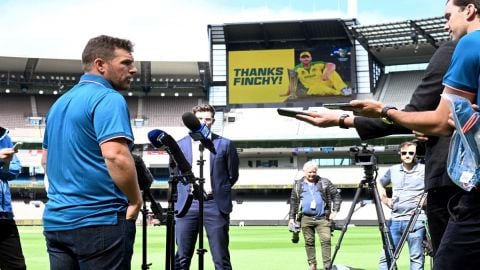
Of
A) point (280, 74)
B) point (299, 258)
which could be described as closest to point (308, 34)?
point (280, 74)

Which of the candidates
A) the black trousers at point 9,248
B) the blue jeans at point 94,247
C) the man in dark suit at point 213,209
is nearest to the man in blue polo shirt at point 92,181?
the blue jeans at point 94,247

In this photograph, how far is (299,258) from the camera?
1393 centimetres

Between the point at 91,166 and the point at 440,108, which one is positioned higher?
the point at 440,108

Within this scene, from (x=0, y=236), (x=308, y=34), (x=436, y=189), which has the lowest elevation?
(x=0, y=236)

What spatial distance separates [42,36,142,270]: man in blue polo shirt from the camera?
3219 millimetres

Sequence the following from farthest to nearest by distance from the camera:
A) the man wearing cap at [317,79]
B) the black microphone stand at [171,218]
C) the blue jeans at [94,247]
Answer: the man wearing cap at [317,79]
the black microphone stand at [171,218]
the blue jeans at [94,247]

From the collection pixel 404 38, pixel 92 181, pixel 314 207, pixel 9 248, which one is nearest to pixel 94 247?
pixel 92 181

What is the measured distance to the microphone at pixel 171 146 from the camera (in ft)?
16.4

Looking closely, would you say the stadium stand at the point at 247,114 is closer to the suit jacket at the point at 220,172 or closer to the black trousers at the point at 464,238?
the suit jacket at the point at 220,172

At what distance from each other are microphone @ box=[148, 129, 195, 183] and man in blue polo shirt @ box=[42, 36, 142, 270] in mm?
1555

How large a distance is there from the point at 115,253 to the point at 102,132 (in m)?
0.64

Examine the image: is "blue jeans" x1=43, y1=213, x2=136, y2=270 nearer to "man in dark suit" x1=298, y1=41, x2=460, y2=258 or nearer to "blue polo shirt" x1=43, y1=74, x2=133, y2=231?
"blue polo shirt" x1=43, y1=74, x2=133, y2=231

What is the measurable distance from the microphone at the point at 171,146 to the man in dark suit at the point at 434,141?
1.89 metres

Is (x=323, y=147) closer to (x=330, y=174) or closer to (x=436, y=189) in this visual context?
(x=330, y=174)
